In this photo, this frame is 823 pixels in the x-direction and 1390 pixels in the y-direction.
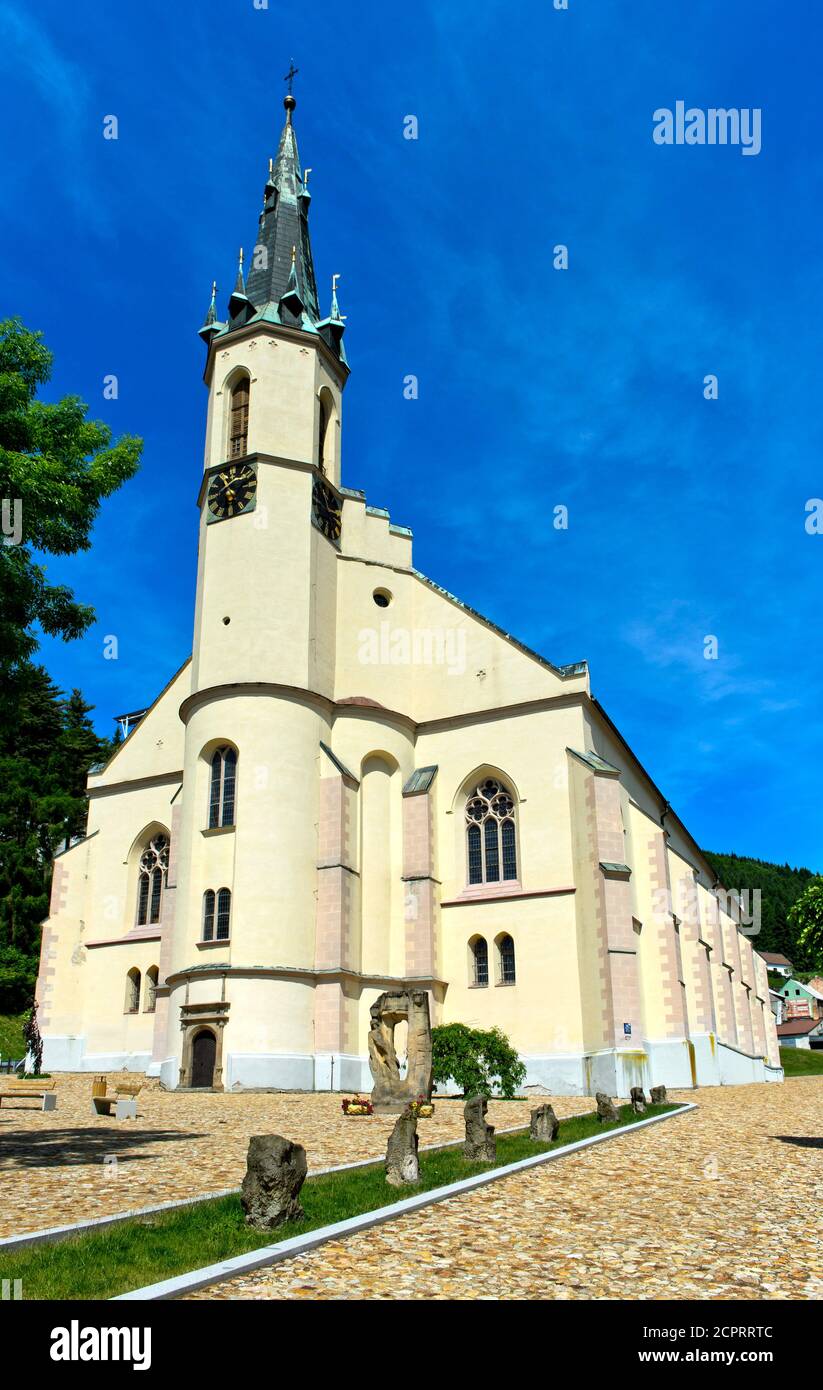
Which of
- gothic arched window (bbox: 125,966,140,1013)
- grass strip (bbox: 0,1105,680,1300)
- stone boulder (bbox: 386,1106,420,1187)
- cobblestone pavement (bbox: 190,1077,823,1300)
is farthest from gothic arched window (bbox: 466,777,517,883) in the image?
stone boulder (bbox: 386,1106,420,1187)

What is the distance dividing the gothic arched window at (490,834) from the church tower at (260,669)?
16.7ft

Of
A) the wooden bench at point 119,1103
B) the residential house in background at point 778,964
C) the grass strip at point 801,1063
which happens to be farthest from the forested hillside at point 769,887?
the wooden bench at point 119,1103

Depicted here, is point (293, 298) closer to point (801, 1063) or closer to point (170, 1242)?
point (170, 1242)

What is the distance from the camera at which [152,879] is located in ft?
119

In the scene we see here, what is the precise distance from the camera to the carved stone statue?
2064 cm

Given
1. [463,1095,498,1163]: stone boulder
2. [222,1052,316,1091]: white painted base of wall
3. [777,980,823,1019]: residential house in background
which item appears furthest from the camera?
[777,980,823,1019]: residential house in background

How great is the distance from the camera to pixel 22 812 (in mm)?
47719

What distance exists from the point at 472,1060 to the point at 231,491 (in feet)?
65.5

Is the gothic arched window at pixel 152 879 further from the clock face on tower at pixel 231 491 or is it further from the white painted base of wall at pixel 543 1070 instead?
the clock face on tower at pixel 231 491

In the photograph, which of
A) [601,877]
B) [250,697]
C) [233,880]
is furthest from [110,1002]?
[601,877]

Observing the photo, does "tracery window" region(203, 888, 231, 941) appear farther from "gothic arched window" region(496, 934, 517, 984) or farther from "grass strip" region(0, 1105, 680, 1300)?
"grass strip" region(0, 1105, 680, 1300)

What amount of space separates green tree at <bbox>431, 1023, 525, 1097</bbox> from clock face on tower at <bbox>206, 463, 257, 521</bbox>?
59.8 ft
